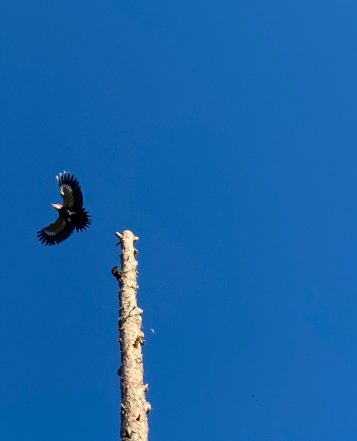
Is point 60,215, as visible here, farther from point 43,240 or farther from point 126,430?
point 126,430

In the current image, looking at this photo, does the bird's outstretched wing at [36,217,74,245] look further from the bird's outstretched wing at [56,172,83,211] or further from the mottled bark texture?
the mottled bark texture

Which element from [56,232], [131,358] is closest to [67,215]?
[56,232]

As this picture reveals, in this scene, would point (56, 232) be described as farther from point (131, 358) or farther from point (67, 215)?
point (131, 358)

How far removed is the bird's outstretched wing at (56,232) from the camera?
9.72 meters

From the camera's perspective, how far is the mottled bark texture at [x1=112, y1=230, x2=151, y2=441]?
460cm

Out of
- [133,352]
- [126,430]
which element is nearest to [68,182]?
[133,352]

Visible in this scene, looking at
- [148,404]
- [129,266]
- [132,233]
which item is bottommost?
[148,404]

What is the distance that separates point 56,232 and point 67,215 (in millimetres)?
512

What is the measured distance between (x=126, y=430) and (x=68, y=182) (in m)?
6.21

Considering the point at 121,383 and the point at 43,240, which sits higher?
the point at 43,240

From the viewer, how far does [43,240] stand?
32.2 feet

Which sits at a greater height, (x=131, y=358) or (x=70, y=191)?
(x=70, y=191)

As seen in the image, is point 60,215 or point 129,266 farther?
point 60,215

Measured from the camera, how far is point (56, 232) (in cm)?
977
